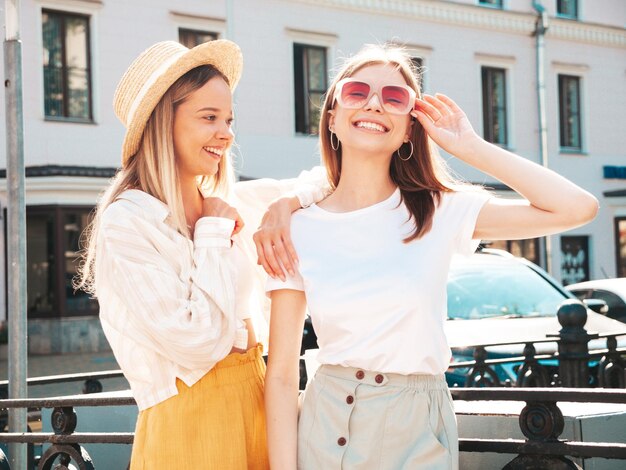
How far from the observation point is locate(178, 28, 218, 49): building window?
20516mm

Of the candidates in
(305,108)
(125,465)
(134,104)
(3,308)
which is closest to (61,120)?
(3,308)

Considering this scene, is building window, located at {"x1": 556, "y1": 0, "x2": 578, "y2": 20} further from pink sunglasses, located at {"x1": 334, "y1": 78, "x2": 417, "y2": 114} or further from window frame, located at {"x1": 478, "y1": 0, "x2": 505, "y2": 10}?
pink sunglasses, located at {"x1": 334, "y1": 78, "x2": 417, "y2": 114}

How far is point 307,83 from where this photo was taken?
2238cm

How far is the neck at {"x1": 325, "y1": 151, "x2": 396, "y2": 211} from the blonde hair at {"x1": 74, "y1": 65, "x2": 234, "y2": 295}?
1.55ft

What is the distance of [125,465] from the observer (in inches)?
179

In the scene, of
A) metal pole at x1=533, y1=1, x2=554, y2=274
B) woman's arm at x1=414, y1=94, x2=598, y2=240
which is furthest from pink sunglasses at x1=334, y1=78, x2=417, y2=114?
metal pole at x1=533, y1=1, x2=554, y2=274

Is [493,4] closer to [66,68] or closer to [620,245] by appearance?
[620,245]

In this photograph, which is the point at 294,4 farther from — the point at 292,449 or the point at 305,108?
the point at 292,449

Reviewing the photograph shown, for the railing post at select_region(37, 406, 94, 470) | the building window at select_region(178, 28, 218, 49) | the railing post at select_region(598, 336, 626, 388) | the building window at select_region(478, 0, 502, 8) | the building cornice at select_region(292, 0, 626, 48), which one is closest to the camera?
the railing post at select_region(37, 406, 94, 470)

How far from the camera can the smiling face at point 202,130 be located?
305 cm

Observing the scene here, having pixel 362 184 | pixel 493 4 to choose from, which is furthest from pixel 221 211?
pixel 493 4

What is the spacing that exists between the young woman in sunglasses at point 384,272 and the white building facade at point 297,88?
12.0m

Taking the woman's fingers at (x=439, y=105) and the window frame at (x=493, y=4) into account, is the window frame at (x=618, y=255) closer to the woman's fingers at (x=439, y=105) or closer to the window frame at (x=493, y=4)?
the window frame at (x=493, y=4)

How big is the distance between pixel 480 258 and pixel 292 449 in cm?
581
